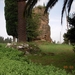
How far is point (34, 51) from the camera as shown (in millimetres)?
19250

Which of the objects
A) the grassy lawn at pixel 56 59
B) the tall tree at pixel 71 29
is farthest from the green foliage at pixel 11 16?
the tall tree at pixel 71 29

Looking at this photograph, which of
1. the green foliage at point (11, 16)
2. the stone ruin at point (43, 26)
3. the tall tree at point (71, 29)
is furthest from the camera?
the stone ruin at point (43, 26)

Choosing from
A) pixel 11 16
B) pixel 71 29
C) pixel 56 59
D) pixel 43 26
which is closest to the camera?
pixel 71 29

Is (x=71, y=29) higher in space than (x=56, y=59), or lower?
higher

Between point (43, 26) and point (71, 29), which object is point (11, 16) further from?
point (71, 29)

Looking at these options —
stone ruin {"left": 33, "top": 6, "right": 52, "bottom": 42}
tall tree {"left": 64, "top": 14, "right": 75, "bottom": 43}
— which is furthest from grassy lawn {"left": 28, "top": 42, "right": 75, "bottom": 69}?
stone ruin {"left": 33, "top": 6, "right": 52, "bottom": 42}

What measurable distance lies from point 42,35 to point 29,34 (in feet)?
9.13

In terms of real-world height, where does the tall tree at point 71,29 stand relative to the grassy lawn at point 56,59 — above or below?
above

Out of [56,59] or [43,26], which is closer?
[56,59]

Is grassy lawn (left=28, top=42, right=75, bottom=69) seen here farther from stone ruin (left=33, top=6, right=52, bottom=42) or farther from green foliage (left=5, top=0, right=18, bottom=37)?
stone ruin (left=33, top=6, right=52, bottom=42)

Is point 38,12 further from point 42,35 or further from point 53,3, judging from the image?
point 53,3

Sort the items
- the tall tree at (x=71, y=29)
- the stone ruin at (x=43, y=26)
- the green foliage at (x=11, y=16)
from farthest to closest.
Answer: the stone ruin at (x=43, y=26) → the green foliage at (x=11, y=16) → the tall tree at (x=71, y=29)

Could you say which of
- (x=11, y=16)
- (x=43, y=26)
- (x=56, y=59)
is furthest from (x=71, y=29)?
(x=43, y=26)

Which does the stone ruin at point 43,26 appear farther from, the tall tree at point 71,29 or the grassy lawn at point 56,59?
the tall tree at point 71,29
